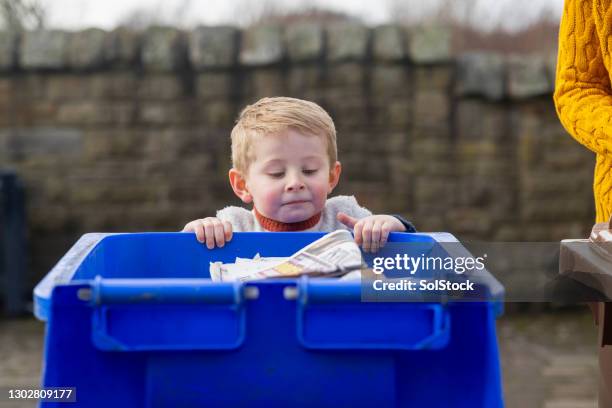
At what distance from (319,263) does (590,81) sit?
2.55 ft

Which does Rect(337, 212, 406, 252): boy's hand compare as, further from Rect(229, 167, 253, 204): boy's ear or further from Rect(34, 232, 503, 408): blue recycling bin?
Rect(34, 232, 503, 408): blue recycling bin

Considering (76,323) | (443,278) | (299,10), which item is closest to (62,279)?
(76,323)

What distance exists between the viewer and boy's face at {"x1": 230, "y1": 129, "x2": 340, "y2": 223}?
2314mm

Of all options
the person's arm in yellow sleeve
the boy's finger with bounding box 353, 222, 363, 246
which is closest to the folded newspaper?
the boy's finger with bounding box 353, 222, 363, 246

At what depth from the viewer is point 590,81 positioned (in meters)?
2.27

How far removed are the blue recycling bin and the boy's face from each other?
2.46ft

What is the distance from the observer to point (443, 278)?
1666 mm

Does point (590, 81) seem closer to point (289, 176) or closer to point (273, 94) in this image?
point (289, 176)

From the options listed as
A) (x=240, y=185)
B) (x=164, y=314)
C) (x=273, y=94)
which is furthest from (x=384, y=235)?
(x=273, y=94)

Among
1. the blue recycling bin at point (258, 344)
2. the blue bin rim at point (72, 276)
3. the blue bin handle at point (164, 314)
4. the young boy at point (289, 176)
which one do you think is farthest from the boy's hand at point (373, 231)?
the blue bin handle at point (164, 314)

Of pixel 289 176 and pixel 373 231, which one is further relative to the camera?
pixel 289 176

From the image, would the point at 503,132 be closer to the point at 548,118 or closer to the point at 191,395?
the point at 548,118

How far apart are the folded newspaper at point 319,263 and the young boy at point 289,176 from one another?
14 cm

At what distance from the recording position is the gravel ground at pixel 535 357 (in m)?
4.64
